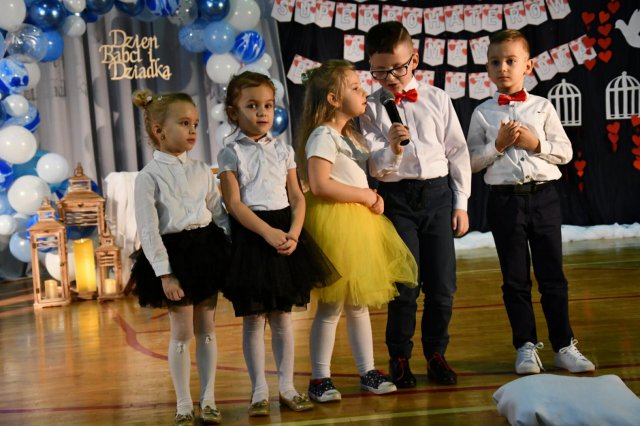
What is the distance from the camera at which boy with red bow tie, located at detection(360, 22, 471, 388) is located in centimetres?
276

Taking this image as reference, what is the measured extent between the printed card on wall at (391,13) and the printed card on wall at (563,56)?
3.96ft

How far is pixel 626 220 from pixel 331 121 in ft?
15.8

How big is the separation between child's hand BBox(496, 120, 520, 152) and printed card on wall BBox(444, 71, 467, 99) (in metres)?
4.02

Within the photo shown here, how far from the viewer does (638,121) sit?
6746 mm

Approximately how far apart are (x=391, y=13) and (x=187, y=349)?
4699 millimetres

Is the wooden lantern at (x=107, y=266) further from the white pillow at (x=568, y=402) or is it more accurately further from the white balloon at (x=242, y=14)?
the white pillow at (x=568, y=402)

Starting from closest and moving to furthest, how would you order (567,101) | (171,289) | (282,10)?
1. (171,289)
2. (282,10)
3. (567,101)

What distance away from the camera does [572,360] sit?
288 cm

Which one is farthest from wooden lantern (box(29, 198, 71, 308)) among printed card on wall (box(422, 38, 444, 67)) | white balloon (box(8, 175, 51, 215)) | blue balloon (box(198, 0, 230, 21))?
printed card on wall (box(422, 38, 444, 67))

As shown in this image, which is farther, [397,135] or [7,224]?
[7,224]

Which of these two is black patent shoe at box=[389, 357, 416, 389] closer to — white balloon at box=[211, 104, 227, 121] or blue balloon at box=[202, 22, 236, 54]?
blue balloon at box=[202, 22, 236, 54]

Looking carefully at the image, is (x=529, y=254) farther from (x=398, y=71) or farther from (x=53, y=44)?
(x=53, y=44)

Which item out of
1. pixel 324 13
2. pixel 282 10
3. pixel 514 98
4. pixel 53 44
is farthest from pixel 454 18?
pixel 514 98

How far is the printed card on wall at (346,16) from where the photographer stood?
6605mm
